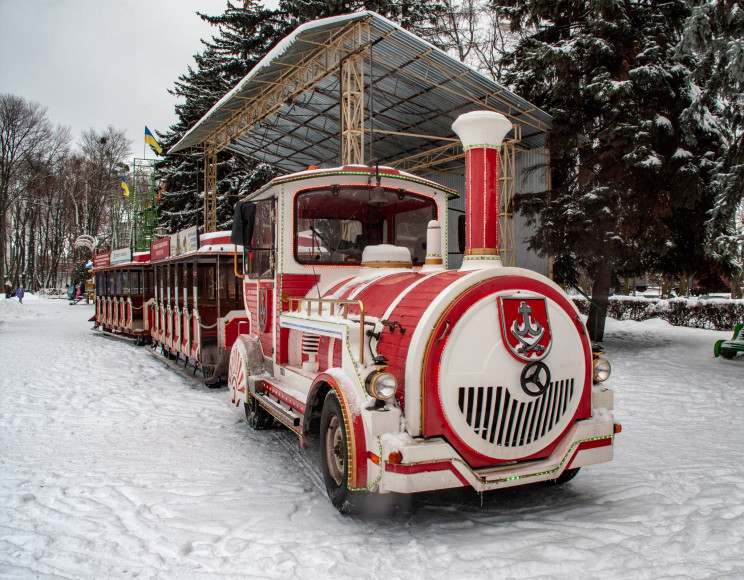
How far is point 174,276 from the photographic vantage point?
10.8 m

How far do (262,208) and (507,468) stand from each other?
145 inches

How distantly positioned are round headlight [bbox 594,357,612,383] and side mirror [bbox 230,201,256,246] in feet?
11.0

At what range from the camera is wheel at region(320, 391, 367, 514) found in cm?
351

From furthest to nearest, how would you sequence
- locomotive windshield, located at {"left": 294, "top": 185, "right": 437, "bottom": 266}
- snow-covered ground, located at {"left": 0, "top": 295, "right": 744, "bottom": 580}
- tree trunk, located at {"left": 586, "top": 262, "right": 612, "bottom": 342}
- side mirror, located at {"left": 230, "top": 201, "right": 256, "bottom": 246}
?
1. tree trunk, located at {"left": 586, "top": 262, "right": 612, "bottom": 342}
2. side mirror, located at {"left": 230, "top": 201, "right": 256, "bottom": 246}
3. locomotive windshield, located at {"left": 294, "top": 185, "right": 437, "bottom": 266}
4. snow-covered ground, located at {"left": 0, "top": 295, "right": 744, "bottom": 580}

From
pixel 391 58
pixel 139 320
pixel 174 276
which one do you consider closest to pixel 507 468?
pixel 174 276

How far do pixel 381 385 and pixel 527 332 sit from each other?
3.19 feet

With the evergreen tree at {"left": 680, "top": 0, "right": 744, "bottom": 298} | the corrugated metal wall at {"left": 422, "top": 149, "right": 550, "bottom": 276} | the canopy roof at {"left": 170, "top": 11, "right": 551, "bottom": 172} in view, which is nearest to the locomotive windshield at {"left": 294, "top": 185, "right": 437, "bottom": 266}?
the canopy roof at {"left": 170, "top": 11, "right": 551, "bottom": 172}

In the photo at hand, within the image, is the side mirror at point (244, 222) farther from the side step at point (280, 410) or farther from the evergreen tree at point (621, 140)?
the evergreen tree at point (621, 140)

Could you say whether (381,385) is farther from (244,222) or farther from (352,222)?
(244,222)

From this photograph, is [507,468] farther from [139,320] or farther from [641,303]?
[641,303]

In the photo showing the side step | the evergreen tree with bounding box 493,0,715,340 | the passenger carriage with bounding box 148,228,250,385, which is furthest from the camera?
the evergreen tree with bounding box 493,0,715,340

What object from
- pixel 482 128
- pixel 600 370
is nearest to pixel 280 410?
pixel 600 370

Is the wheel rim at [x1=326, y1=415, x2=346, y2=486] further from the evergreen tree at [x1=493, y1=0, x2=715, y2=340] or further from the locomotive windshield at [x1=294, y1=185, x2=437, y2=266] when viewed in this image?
the evergreen tree at [x1=493, y1=0, x2=715, y2=340]

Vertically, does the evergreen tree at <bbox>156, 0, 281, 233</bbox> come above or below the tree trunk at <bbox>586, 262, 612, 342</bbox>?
above
